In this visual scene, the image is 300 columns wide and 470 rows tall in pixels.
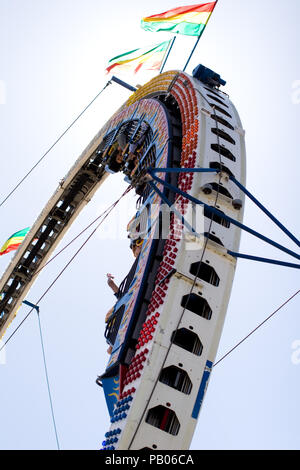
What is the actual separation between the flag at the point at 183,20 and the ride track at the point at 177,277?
225 cm

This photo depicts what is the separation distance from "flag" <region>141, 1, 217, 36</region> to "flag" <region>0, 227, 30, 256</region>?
→ 74.5ft

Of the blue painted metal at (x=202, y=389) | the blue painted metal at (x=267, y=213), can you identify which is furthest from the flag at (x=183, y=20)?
the blue painted metal at (x=202, y=389)

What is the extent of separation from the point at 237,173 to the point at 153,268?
550cm

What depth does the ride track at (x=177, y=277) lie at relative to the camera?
16.7 meters

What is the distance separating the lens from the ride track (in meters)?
16.7

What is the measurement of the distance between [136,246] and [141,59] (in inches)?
437

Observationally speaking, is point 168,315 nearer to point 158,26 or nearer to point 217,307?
point 217,307

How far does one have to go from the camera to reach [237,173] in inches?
900

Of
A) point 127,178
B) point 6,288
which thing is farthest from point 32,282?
point 127,178

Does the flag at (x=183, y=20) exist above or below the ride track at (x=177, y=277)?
above

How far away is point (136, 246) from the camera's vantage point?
80.1 ft

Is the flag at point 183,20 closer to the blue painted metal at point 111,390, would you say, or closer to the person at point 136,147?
the person at point 136,147

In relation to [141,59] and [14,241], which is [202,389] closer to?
[141,59]

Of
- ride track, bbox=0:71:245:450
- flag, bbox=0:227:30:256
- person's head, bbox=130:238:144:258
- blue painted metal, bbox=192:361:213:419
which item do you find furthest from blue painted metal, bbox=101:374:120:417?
flag, bbox=0:227:30:256
